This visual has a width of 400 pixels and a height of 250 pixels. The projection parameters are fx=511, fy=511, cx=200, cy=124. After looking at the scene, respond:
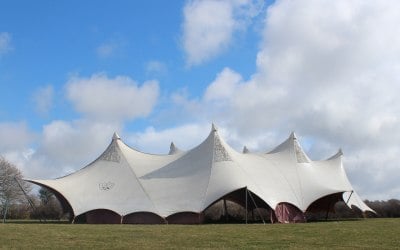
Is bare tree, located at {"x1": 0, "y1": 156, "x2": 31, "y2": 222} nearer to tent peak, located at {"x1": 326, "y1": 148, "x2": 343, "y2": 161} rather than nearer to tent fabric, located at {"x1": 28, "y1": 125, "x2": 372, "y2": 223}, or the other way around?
tent fabric, located at {"x1": 28, "y1": 125, "x2": 372, "y2": 223}

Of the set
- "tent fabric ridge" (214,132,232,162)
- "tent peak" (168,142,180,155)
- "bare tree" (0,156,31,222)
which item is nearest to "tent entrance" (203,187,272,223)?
"tent fabric ridge" (214,132,232,162)

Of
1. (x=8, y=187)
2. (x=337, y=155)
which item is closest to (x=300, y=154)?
(x=337, y=155)

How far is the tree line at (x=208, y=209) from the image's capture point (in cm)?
3788

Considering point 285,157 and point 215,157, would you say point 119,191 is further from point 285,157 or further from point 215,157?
point 285,157

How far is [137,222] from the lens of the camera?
30.9 m

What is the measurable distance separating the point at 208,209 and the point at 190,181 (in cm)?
493

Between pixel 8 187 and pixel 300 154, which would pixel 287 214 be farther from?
pixel 8 187

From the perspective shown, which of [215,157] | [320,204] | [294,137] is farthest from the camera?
[294,137]

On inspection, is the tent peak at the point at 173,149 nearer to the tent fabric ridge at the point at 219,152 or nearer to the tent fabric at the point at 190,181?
the tent fabric at the point at 190,181

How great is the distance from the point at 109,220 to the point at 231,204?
1209 centimetres

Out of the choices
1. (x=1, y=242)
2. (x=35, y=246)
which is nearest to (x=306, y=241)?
(x=35, y=246)

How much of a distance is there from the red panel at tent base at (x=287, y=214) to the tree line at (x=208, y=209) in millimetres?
2430

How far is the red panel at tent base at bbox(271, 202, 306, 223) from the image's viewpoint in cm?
3114

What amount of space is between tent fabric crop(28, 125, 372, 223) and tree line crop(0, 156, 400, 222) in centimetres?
276
